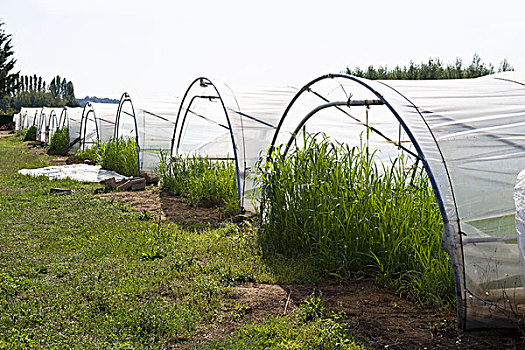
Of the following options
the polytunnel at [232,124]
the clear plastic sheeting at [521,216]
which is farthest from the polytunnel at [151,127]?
the clear plastic sheeting at [521,216]

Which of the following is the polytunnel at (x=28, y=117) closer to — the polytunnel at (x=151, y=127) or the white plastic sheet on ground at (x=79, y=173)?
the white plastic sheet on ground at (x=79, y=173)

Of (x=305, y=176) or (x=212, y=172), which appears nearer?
(x=305, y=176)

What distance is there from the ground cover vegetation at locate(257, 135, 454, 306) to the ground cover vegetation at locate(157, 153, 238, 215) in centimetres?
252

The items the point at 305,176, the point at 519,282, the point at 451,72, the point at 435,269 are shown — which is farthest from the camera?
the point at 451,72

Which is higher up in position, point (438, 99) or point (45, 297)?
point (438, 99)

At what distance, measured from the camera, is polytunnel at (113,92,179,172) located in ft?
39.9

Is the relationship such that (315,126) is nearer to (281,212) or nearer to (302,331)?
(281,212)

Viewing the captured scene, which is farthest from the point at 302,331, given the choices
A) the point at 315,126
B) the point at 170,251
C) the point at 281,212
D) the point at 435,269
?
the point at 315,126

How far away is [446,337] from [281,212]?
2375 mm

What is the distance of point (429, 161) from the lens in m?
3.76

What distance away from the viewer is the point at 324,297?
4406 mm

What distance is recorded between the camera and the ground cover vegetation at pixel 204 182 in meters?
8.60

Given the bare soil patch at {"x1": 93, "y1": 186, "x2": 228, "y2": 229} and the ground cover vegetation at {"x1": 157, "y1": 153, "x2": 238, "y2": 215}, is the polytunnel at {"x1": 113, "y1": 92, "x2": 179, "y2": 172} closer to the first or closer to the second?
the bare soil patch at {"x1": 93, "y1": 186, "x2": 228, "y2": 229}

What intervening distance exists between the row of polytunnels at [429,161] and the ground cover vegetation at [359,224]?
0.02 meters
